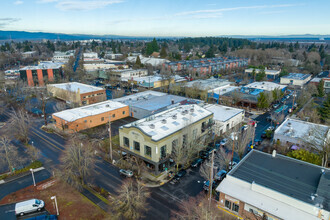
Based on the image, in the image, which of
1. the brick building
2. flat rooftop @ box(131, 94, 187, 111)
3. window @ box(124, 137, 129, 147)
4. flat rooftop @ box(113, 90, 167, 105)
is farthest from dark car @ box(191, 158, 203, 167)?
the brick building

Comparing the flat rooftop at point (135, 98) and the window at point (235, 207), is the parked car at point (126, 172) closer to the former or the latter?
the window at point (235, 207)

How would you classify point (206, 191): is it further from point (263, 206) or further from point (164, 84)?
point (164, 84)

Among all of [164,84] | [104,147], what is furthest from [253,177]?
[164,84]

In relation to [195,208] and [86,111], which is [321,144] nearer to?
[195,208]

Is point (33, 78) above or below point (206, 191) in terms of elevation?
above

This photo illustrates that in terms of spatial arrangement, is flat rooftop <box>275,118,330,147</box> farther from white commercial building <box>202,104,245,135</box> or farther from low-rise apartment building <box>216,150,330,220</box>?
low-rise apartment building <box>216,150,330,220</box>
